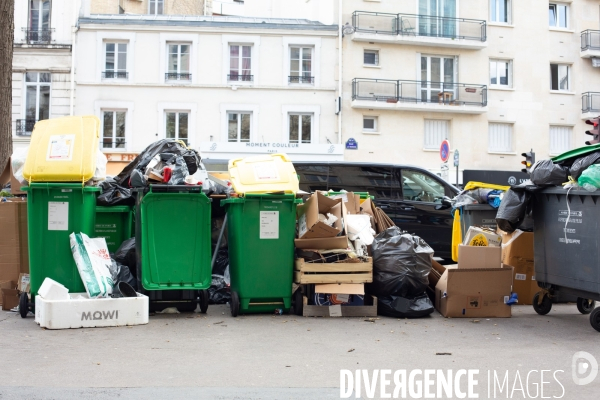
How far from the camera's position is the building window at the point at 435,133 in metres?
28.8

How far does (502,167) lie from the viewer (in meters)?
29.4

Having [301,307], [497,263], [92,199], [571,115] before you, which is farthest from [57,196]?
[571,115]

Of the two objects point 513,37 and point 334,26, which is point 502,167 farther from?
point 334,26

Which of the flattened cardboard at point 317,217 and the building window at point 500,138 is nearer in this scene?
the flattened cardboard at point 317,217

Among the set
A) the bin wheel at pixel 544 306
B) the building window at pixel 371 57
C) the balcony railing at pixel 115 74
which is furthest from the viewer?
the building window at pixel 371 57

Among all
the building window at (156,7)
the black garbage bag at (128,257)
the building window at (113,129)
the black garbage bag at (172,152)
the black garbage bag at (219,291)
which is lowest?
the black garbage bag at (219,291)

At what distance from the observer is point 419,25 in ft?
94.9

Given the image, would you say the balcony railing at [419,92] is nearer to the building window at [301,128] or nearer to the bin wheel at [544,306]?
the building window at [301,128]

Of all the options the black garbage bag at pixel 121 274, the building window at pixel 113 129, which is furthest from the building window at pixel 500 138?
the black garbage bag at pixel 121 274

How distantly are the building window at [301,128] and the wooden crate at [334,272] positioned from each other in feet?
65.6

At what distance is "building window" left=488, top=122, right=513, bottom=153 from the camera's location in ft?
97.3

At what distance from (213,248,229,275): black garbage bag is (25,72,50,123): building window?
1964 cm

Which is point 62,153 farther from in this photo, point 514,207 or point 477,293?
point 514,207

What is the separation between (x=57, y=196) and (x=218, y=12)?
34503 millimetres
